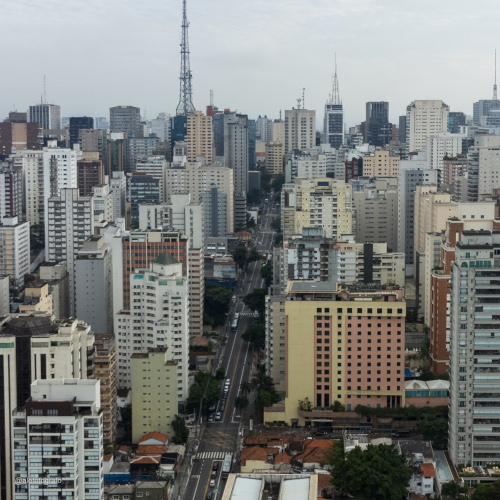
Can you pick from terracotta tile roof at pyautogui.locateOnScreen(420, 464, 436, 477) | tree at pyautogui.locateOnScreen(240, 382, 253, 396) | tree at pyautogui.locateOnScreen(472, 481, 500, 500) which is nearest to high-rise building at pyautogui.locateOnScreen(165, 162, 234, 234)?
tree at pyautogui.locateOnScreen(240, 382, 253, 396)

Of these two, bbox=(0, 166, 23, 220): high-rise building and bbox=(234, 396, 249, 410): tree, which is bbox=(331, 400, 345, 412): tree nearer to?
bbox=(234, 396, 249, 410): tree

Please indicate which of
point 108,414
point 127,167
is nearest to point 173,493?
point 108,414

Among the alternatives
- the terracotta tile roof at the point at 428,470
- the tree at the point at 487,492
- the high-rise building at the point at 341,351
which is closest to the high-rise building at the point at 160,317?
the high-rise building at the point at 341,351

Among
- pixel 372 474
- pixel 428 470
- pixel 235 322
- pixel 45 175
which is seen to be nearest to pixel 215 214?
pixel 45 175

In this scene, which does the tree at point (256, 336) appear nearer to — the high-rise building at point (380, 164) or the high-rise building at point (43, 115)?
the high-rise building at point (380, 164)

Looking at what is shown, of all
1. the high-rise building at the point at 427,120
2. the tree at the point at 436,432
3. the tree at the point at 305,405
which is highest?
the high-rise building at the point at 427,120

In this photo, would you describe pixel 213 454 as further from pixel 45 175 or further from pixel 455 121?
pixel 455 121

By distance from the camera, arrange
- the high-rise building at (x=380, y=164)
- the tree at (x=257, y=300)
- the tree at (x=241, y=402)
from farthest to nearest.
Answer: the high-rise building at (x=380, y=164) < the tree at (x=257, y=300) < the tree at (x=241, y=402)

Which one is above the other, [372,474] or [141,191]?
[141,191]
